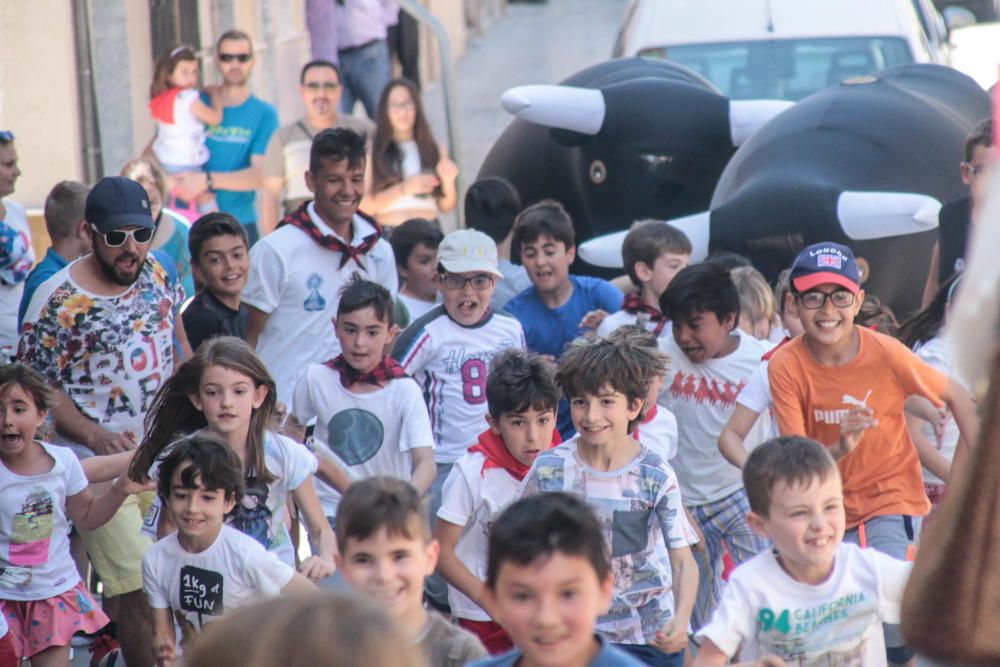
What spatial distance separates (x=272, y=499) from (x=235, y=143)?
15.3 ft

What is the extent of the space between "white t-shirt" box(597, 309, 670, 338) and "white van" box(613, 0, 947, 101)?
3.82 metres

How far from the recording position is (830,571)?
4.13m

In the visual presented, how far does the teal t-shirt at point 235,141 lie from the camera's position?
935 centimetres

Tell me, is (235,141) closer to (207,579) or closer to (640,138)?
(640,138)

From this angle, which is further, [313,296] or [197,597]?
[313,296]

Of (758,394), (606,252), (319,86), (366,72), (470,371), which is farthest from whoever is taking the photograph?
(366,72)

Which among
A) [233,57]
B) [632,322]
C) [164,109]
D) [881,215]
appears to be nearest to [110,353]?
[632,322]

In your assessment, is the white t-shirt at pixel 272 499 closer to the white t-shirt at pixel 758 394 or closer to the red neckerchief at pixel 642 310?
the white t-shirt at pixel 758 394

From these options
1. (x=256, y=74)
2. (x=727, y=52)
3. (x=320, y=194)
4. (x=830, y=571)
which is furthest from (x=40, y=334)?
(x=256, y=74)

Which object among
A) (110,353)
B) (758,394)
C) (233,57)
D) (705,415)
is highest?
(233,57)

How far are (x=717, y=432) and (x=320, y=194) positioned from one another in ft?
6.44

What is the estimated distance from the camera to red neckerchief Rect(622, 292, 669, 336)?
639 centimetres

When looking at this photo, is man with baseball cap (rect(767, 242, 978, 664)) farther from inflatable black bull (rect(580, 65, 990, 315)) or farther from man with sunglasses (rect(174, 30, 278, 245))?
man with sunglasses (rect(174, 30, 278, 245))

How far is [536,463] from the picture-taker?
4.84 m
